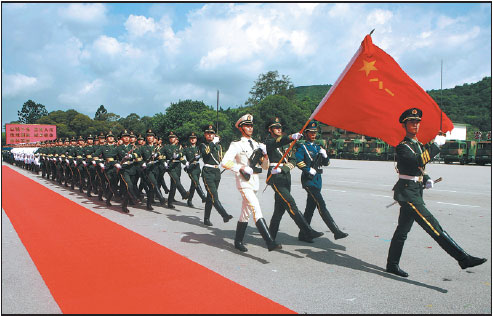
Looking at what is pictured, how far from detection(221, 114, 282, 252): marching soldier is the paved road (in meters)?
0.36

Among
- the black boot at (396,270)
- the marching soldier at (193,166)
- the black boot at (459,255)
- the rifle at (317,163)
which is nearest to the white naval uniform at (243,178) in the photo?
the rifle at (317,163)

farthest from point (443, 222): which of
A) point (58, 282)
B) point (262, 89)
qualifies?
point (262, 89)

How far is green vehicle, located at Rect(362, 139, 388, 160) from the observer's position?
49.9 m

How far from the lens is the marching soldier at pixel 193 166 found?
33.8ft

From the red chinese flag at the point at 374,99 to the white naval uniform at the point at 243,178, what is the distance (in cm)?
107

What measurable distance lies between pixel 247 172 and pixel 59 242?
3235 millimetres

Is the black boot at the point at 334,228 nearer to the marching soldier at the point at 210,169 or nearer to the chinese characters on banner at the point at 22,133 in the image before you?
the marching soldier at the point at 210,169

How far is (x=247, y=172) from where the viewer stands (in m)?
5.62

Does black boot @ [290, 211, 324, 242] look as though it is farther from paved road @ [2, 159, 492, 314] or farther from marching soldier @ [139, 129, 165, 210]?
marching soldier @ [139, 129, 165, 210]

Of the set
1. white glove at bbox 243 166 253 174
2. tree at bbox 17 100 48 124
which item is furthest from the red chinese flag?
tree at bbox 17 100 48 124

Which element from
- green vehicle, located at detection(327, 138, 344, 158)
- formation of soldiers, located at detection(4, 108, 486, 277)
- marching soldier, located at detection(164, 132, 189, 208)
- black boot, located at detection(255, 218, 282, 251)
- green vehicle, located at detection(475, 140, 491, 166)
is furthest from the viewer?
green vehicle, located at detection(327, 138, 344, 158)

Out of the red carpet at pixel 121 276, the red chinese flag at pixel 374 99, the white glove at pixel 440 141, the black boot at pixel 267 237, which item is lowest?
the red carpet at pixel 121 276

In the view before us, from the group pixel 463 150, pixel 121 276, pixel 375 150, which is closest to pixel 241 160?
pixel 121 276

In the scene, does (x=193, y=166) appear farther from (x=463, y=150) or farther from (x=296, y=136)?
(x=463, y=150)
